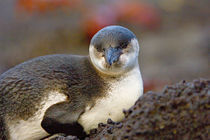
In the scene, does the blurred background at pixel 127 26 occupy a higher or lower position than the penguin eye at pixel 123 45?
higher

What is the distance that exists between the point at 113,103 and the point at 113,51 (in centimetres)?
39

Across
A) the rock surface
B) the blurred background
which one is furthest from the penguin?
the blurred background

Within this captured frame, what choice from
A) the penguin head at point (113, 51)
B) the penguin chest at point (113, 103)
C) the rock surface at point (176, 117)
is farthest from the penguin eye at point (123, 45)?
the rock surface at point (176, 117)

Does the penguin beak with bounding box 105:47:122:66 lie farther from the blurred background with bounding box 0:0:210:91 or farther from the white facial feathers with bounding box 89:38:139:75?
the blurred background with bounding box 0:0:210:91

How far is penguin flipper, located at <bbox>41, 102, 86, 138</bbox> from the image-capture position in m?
2.34

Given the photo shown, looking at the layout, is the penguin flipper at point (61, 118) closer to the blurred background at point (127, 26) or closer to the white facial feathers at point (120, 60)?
the white facial feathers at point (120, 60)

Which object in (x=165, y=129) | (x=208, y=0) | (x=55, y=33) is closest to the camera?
(x=165, y=129)

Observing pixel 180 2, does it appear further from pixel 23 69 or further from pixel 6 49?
pixel 23 69

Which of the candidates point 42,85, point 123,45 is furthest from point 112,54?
point 42,85

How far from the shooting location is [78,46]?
8.53 metres

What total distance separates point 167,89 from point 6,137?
1284 millimetres

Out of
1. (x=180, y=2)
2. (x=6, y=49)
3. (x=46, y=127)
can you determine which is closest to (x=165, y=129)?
(x=46, y=127)

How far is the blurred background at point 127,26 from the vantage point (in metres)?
7.29

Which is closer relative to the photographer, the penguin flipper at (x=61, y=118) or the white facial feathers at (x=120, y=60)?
the penguin flipper at (x=61, y=118)
